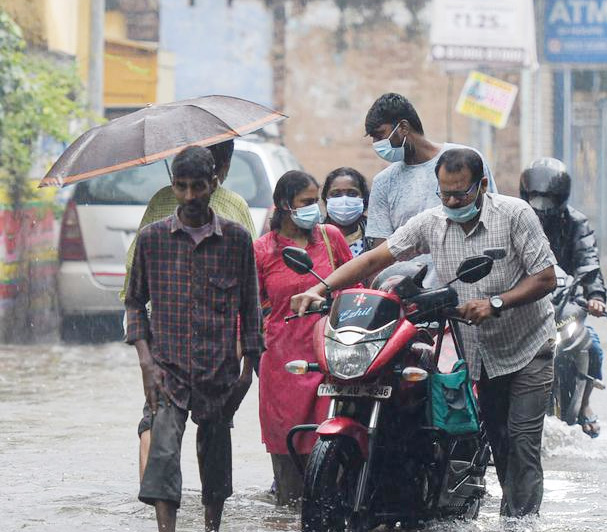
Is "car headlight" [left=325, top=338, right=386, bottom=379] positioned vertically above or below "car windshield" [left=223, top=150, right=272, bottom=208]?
below

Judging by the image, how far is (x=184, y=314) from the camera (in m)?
5.53

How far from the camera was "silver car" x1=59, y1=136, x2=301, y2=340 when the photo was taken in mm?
12367

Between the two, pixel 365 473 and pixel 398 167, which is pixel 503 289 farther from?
pixel 398 167

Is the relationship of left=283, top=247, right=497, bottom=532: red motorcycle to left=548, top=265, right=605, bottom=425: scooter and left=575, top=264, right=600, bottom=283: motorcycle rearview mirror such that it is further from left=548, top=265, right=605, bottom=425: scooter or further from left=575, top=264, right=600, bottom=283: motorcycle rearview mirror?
left=548, top=265, right=605, bottom=425: scooter

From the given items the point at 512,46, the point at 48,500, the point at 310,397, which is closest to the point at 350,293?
the point at 310,397

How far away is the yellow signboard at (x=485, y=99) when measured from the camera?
2178 cm

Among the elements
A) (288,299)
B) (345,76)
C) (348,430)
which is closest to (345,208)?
(288,299)

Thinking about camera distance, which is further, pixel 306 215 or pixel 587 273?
pixel 587 273

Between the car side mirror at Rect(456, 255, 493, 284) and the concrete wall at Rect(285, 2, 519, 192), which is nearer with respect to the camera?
the car side mirror at Rect(456, 255, 493, 284)

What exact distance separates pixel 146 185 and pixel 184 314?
7.06 m

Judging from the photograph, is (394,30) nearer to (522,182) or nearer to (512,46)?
(512,46)

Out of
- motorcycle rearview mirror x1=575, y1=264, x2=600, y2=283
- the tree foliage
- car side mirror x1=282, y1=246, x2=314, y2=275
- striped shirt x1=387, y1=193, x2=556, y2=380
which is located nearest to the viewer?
car side mirror x1=282, y1=246, x2=314, y2=275

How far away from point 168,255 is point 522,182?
2.87 meters

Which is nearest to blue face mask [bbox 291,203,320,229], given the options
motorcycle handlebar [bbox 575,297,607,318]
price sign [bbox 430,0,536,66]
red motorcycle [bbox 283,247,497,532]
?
red motorcycle [bbox 283,247,497,532]
